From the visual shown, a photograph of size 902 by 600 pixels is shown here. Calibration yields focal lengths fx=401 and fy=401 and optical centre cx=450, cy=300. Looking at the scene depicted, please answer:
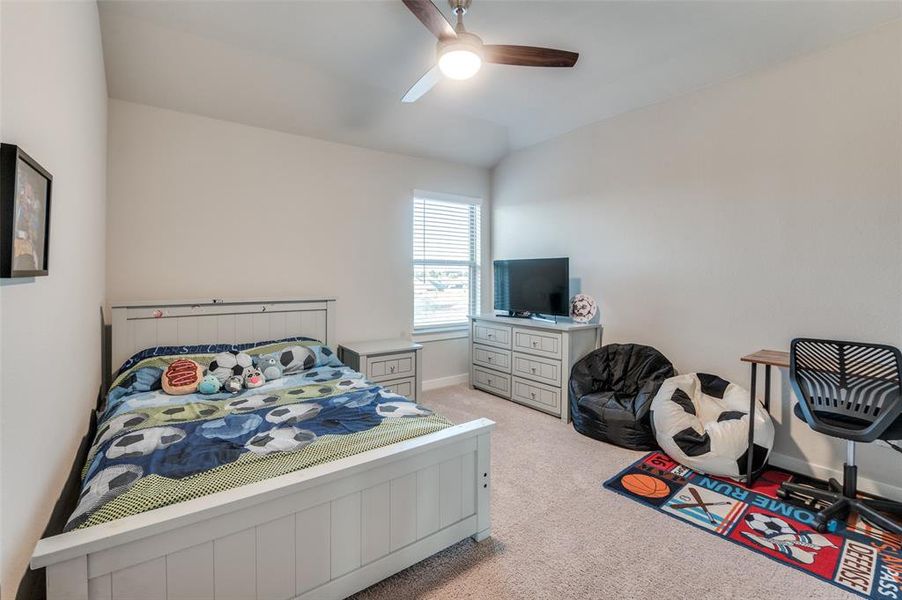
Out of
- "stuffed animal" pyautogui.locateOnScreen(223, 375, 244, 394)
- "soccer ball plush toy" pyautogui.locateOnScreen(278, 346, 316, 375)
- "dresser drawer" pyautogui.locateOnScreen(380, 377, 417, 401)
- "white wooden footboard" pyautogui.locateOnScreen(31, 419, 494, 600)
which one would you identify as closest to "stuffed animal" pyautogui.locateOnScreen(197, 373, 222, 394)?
"stuffed animal" pyautogui.locateOnScreen(223, 375, 244, 394)

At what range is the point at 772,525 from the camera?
2076 mm

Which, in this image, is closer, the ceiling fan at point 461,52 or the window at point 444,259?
the ceiling fan at point 461,52

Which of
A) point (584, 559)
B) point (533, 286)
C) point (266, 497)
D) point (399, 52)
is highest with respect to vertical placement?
point (399, 52)

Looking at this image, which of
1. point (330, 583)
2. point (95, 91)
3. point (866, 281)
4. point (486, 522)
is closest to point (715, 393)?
point (866, 281)

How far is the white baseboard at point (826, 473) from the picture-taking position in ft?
7.54

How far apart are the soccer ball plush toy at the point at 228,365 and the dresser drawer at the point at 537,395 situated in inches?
95.4

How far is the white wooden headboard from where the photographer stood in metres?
2.76

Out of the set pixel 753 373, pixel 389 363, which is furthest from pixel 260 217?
pixel 753 373

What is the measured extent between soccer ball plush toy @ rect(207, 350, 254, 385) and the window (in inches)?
76.2

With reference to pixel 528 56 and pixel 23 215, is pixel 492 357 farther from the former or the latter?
pixel 23 215

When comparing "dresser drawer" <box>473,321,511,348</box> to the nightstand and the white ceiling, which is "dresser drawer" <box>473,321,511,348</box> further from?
the white ceiling

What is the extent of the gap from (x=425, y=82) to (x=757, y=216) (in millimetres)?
2434

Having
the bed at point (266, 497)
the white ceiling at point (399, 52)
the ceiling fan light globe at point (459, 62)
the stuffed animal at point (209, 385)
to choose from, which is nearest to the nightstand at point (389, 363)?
the bed at point (266, 497)

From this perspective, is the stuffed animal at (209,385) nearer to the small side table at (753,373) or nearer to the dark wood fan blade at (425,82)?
the dark wood fan blade at (425,82)
